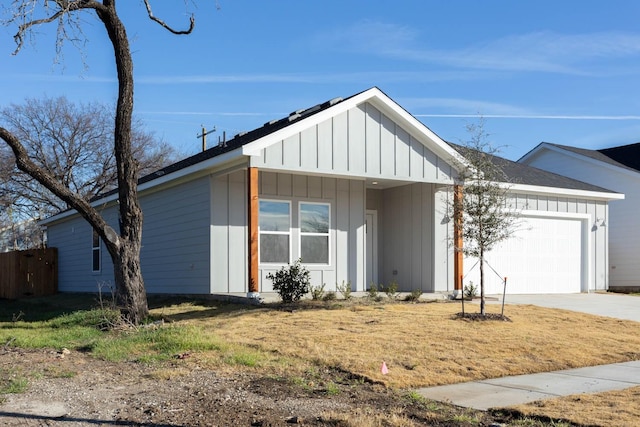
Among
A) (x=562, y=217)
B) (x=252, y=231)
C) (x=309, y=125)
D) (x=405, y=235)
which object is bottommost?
(x=405, y=235)

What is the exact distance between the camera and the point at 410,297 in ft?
51.4

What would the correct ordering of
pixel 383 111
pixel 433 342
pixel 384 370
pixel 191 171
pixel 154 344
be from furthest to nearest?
pixel 383 111 → pixel 191 171 → pixel 433 342 → pixel 154 344 → pixel 384 370

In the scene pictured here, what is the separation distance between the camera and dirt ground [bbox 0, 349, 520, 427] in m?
6.24

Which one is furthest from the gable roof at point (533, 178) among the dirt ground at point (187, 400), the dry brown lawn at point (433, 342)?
the dirt ground at point (187, 400)

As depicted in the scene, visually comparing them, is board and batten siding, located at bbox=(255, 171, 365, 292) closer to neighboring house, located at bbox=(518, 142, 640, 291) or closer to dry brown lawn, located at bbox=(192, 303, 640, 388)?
dry brown lawn, located at bbox=(192, 303, 640, 388)

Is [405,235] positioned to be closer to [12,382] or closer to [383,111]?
[383,111]

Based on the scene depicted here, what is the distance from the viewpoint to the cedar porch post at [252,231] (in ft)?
46.2

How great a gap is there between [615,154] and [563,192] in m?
9.11

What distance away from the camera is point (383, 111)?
1631cm

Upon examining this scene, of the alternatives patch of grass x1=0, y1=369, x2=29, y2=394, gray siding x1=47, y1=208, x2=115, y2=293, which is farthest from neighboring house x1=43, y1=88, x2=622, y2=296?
patch of grass x1=0, y1=369, x2=29, y2=394

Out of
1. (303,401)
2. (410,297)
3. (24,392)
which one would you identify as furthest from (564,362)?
(24,392)

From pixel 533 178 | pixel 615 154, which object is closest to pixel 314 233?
pixel 533 178

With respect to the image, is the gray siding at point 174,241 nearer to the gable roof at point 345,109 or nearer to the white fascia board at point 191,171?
the white fascia board at point 191,171

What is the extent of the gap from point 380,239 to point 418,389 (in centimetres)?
1189
